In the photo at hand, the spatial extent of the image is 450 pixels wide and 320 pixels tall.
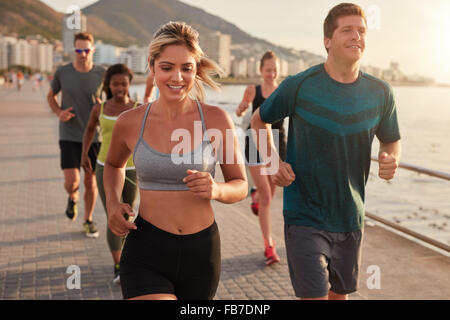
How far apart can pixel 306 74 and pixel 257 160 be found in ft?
8.09

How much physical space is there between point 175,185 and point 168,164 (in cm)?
11

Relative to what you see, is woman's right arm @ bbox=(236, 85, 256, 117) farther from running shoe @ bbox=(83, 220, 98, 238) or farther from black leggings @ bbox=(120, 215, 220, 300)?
black leggings @ bbox=(120, 215, 220, 300)

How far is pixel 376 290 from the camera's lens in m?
4.83

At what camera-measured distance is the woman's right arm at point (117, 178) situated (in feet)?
8.35

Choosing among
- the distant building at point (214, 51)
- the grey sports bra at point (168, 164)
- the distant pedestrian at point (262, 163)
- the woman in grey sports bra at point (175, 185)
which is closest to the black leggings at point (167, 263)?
the woman in grey sports bra at point (175, 185)

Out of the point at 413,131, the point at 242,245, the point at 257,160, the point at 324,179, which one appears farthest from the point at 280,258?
the point at 413,131

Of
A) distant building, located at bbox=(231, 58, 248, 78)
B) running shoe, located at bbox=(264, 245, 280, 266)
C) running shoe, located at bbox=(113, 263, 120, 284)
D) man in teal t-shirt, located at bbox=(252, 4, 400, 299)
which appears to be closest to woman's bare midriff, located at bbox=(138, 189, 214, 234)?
man in teal t-shirt, located at bbox=(252, 4, 400, 299)

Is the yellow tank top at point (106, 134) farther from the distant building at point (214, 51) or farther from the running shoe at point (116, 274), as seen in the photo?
the distant building at point (214, 51)

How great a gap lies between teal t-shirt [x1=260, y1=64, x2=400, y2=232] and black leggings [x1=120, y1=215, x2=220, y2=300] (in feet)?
2.19

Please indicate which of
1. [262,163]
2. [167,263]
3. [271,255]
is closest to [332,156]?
[167,263]

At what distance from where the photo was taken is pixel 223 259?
5.63 meters

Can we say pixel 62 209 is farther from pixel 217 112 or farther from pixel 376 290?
pixel 217 112

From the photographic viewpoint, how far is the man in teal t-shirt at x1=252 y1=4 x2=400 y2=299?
2.96 meters

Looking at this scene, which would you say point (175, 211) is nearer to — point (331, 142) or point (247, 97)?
point (331, 142)
